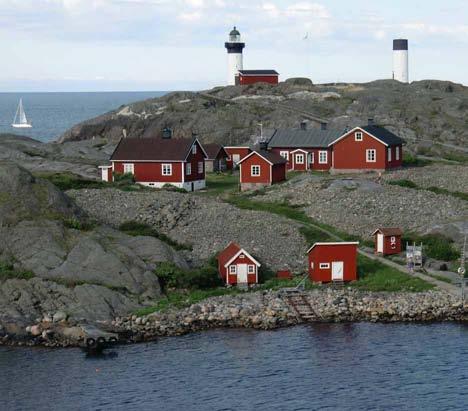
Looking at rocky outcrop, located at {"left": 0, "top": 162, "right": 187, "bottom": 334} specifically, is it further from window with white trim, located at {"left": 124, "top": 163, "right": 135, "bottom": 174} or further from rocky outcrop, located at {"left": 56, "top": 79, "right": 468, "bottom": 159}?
rocky outcrop, located at {"left": 56, "top": 79, "right": 468, "bottom": 159}

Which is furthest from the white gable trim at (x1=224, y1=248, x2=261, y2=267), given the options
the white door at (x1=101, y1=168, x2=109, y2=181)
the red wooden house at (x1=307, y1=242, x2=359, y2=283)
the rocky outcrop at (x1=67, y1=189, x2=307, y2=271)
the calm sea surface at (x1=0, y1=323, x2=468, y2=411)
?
the white door at (x1=101, y1=168, x2=109, y2=181)

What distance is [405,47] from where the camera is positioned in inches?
5148

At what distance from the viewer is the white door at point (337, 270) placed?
54500 millimetres

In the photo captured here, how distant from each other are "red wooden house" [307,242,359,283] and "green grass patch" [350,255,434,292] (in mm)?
752

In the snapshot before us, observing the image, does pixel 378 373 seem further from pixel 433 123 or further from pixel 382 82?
pixel 382 82

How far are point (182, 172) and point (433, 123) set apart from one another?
33.9 metres

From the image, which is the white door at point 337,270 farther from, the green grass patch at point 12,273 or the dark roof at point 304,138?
the dark roof at point 304,138

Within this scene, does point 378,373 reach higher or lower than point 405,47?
lower

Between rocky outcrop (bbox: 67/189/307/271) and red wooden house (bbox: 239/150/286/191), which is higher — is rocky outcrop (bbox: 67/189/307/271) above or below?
below

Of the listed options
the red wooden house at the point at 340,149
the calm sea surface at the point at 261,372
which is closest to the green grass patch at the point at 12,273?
the calm sea surface at the point at 261,372

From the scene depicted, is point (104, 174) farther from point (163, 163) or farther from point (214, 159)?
point (214, 159)

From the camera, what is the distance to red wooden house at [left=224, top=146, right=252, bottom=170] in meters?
90.7

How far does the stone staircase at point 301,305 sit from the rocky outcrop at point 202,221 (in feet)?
14.5

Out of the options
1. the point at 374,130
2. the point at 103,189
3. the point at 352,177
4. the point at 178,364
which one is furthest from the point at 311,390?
the point at 374,130
